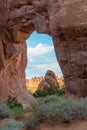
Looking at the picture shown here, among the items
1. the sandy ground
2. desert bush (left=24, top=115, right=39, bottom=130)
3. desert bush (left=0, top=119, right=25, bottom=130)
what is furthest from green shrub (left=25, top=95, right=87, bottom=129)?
desert bush (left=0, top=119, right=25, bottom=130)

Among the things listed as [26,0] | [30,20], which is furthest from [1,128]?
[26,0]

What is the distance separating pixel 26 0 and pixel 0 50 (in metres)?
3.21

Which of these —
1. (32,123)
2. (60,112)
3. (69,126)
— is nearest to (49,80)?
(32,123)

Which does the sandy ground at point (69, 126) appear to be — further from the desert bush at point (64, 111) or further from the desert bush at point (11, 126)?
the desert bush at point (11, 126)

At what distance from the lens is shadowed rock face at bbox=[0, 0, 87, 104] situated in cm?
1252

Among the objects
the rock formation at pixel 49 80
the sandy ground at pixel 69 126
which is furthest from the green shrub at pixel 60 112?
the rock formation at pixel 49 80

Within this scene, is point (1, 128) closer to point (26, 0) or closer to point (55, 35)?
point (55, 35)

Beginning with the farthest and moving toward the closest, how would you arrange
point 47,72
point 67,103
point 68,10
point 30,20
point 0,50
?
point 47,72
point 0,50
point 30,20
point 68,10
point 67,103

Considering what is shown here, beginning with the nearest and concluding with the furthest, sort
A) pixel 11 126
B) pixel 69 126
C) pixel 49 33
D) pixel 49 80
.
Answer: pixel 11 126 → pixel 69 126 → pixel 49 33 → pixel 49 80

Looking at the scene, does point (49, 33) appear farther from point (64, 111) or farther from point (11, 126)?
point (11, 126)

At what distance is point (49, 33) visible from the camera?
1434 centimetres

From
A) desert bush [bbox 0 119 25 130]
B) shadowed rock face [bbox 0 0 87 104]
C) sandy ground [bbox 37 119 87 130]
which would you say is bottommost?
sandy ground [bbox 37 119 87 130]

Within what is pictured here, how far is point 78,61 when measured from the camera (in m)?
12.8

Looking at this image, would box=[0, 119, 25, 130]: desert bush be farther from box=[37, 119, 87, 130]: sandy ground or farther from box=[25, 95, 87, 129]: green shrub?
box=[37, 119, 87, 130]: sandy ground
